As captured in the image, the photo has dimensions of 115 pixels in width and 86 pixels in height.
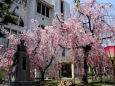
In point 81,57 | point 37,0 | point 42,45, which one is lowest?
point 81,57

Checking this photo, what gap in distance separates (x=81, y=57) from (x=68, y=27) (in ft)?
10.6

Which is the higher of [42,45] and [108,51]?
[42,45]

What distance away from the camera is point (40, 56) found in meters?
14.6

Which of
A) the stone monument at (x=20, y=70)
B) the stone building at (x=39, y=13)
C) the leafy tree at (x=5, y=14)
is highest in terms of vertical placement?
the stone building at (x=39, y=13)

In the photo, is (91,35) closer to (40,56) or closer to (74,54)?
(74,54)

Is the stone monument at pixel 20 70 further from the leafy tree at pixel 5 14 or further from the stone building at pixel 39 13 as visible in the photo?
the stone building at pixel 39 13

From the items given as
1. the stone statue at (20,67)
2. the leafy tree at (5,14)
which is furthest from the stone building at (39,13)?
the stone statue at (20,67)

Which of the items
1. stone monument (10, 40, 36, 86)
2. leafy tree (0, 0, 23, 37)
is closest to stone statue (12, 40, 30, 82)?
stone monument (10, 40, 36, 86)

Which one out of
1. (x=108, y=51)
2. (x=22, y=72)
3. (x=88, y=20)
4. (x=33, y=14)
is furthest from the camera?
(x=33, y=14)

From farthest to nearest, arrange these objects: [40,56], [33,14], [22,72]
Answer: [33,14] → [40,56] → [22,72]

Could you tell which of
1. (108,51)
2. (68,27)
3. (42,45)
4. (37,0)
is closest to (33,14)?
(37,0)

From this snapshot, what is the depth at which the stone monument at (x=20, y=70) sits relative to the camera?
9.26 metres

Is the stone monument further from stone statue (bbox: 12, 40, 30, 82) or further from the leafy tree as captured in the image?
the leafy tree

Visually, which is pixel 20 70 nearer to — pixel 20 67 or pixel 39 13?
pixel 20 67
